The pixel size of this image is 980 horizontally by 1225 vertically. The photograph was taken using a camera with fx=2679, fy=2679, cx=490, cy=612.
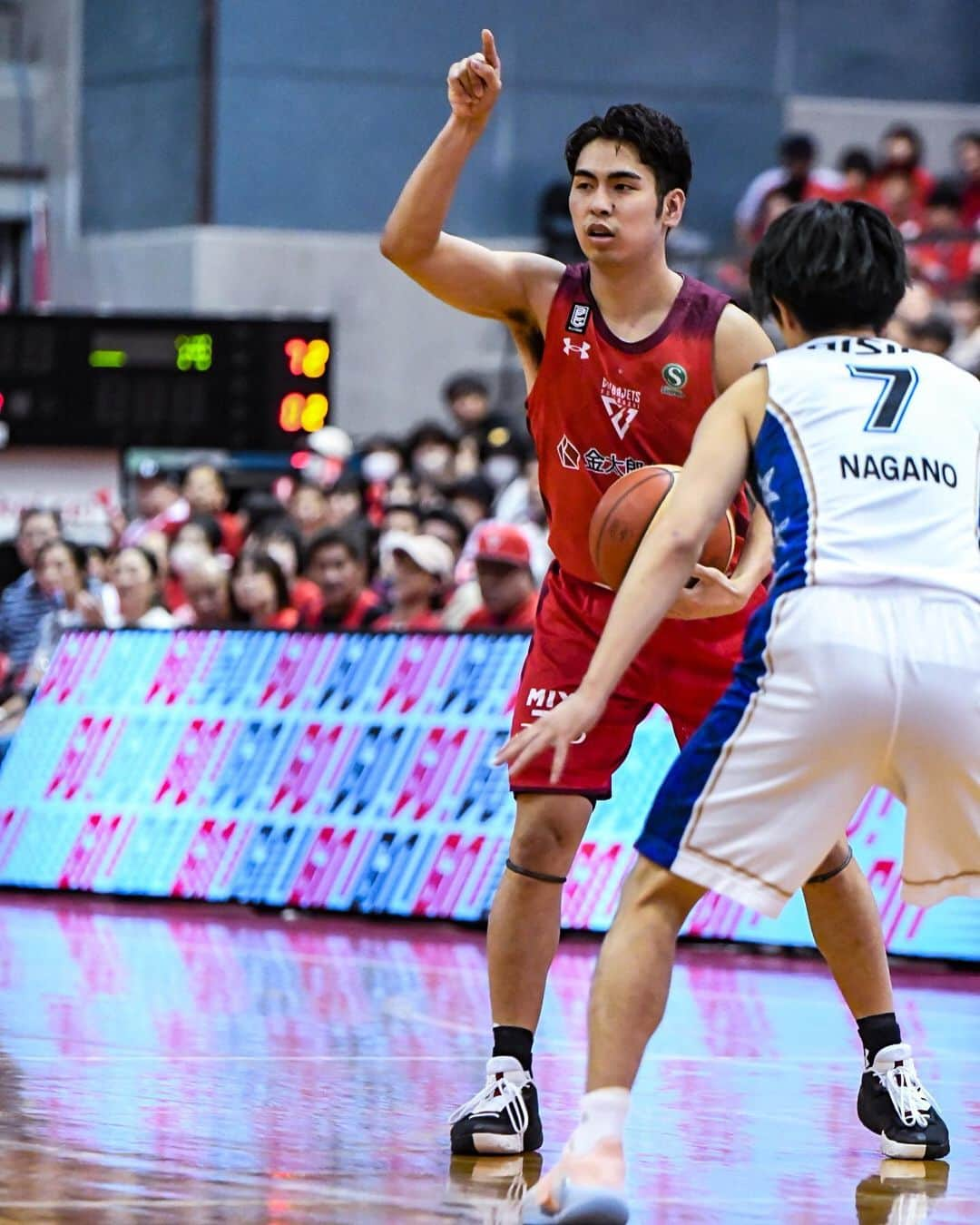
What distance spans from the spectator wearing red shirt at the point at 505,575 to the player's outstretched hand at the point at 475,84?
5644 millimetres

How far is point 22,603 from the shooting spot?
15758mm

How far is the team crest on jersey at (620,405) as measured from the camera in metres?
6.11

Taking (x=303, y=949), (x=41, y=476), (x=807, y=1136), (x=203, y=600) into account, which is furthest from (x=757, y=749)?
(x=41, y=476)

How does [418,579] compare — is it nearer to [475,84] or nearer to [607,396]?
[607,396]

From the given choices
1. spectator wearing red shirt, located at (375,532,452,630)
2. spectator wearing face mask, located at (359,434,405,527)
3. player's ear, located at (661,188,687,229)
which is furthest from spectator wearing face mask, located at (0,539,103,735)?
player's ear, located at (661,188,687,229)

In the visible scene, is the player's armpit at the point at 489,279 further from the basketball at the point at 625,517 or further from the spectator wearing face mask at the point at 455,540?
the spectator wearing face mask at the point at 455,540

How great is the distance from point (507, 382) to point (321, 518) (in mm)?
6425

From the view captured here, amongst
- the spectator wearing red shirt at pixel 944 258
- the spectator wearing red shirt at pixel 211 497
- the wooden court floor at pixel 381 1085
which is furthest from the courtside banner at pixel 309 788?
the spectator wearing red shirt at pixel 944 258

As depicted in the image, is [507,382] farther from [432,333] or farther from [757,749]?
[757,749]

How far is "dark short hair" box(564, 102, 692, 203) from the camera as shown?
5.97m

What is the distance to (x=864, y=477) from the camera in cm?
497

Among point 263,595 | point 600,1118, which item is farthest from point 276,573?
point 600,1118

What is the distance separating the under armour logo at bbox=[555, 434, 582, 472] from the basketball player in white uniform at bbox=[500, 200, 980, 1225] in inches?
44.0

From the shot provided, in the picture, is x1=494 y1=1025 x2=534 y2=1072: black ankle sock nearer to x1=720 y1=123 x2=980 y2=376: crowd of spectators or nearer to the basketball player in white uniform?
the basketball player in white uniform
